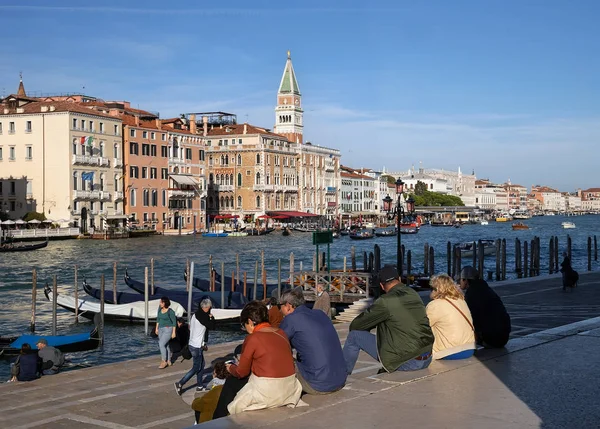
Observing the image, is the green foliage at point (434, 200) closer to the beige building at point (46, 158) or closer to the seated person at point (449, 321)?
the beige building at point (46, 158)

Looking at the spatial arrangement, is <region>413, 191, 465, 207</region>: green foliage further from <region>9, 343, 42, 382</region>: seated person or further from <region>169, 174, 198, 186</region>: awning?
<region>9, 343, 42, 382</region>: seated person

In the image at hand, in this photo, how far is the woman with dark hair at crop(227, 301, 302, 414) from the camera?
493 centimetres

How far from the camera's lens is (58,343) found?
13453 millimetres

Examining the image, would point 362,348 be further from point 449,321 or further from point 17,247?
point 17,247

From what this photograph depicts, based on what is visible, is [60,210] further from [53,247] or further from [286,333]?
[286,333]

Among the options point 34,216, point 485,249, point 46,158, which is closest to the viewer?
point 485,249

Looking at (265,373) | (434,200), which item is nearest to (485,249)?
(265,373)

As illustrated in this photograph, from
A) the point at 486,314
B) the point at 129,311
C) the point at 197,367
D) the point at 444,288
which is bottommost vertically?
the point at 129,311

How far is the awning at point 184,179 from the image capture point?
61.1 meters

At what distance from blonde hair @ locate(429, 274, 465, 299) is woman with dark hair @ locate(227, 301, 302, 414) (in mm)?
1913

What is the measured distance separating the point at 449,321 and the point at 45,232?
4415 cm

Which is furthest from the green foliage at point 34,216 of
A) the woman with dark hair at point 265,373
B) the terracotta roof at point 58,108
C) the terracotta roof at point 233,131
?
the woman with dark hair at point 265,373

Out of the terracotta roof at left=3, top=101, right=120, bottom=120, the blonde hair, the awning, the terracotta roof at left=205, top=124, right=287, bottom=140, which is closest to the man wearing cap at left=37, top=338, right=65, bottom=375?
the blonde hair

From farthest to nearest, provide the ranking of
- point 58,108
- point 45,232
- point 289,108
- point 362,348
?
point 289,108, point 58,108, point 45,232, point 362,348
